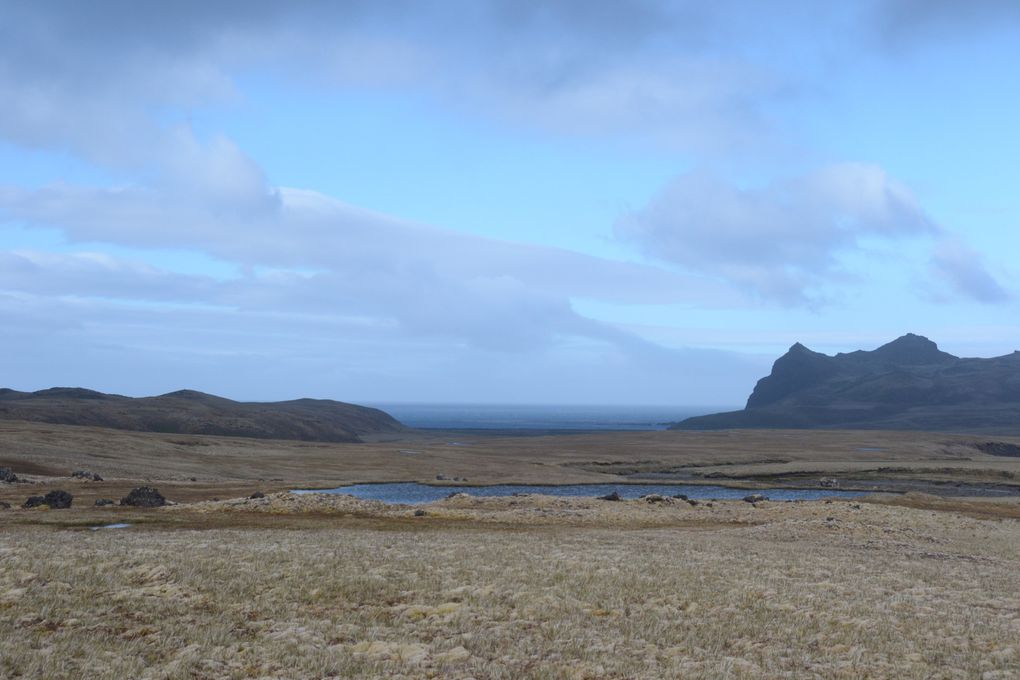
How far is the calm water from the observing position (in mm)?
80438

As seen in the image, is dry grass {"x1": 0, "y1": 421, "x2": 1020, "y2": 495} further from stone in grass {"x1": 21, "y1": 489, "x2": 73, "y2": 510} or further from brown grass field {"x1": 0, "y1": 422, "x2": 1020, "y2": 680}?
brown grass field {"x1": 0, "y1": 422, "x2": 1020, "y2": 680}

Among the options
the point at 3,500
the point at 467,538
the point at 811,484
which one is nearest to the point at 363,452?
the point at 811,484

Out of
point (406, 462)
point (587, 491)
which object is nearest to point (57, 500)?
point (587, 491)

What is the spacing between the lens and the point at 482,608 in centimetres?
1866

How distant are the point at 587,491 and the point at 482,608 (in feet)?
229

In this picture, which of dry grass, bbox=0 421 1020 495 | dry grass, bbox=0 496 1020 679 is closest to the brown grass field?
dry grass, bbox=0 496 1020 679

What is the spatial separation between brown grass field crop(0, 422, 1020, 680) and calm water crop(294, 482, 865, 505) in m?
32.6

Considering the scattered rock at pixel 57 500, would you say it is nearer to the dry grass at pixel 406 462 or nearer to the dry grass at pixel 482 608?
the dry grass at pixel 406 462

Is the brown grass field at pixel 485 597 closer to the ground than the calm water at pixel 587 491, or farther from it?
farther from it

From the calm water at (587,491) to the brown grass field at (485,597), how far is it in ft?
107

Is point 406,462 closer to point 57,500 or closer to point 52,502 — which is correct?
point 57,500

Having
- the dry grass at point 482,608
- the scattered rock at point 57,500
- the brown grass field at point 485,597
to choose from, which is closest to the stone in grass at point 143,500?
the brown grass field at point 485,597

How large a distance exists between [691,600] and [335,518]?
28.7m

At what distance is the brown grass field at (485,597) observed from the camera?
48.1 feet
